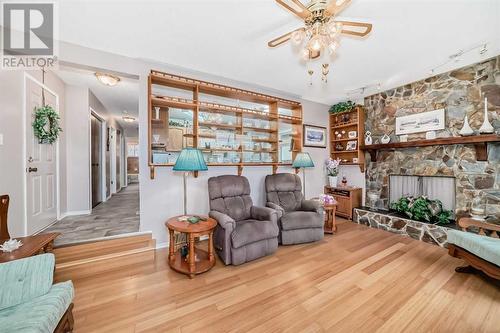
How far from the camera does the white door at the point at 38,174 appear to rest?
251cm

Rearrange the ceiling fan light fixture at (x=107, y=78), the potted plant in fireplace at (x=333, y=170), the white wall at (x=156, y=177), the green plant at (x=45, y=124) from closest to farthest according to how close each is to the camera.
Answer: the white wall at (x=156, y=177), the green plant at (x=45, y=124), the ceiling fan light fixture at (x=107, y=78), the potted plant in fireplace at (x=333, y=170)

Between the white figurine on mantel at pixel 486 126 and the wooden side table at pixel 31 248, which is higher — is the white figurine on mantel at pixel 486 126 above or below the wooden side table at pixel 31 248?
above

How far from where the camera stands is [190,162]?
7.85 ft

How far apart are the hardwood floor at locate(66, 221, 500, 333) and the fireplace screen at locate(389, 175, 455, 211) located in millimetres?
1225

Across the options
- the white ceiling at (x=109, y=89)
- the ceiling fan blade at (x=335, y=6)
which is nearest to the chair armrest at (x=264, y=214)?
the ceiling fan blade at (x=335, y=6)

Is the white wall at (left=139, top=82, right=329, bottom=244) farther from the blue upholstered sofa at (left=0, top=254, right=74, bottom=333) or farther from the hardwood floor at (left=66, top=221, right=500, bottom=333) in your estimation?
the blue upholstered sofa at (left=0, top=254, right=74, bottom=333)

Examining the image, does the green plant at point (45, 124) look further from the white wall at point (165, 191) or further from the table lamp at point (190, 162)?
the table lamp at point (190, 162)

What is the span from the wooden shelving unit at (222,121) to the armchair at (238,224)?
1.59ft

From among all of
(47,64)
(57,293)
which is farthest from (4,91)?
(57,293)

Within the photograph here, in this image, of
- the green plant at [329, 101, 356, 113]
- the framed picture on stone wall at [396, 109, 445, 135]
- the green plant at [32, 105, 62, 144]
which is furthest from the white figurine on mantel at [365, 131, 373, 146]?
the green plant at [32, 105, 62, 144]

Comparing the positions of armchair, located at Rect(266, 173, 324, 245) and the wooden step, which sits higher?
armchair, located at Rect(266, 173, 324, 245)

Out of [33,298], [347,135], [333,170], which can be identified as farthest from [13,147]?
[347,135]

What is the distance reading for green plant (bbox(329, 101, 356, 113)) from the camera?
172 inches

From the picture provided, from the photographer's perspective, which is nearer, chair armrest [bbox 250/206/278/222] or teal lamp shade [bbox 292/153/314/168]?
chair armrest [bbox 250/206/278/222]
